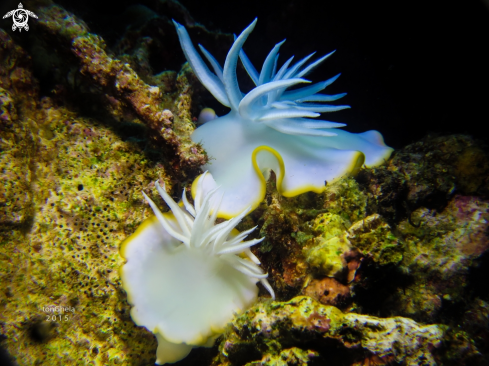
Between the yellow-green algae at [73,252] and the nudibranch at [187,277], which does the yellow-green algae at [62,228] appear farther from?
the nudibranch at [187,277]

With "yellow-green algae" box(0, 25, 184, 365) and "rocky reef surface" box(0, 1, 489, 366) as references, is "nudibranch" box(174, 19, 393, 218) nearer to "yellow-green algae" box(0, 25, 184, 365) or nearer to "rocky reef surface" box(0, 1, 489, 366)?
"rocky reef surface" box(0, 1, 489, 366)

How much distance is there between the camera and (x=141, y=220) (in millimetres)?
2008

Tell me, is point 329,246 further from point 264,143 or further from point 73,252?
point 73,252

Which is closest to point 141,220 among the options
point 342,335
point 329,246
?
point 329,246

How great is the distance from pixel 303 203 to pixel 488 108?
302cm

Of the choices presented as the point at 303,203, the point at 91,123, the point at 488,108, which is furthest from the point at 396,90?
the point at 91,123

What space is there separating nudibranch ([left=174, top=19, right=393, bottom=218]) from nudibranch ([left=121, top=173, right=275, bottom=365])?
0.26 meters

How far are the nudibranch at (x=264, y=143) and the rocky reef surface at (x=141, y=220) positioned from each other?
0.18 meters

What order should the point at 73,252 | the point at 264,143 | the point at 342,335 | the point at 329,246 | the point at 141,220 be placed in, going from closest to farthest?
the point at 342,335 → the point at 329,246 → the point at 73,252 → the point at 141,220 → the point at 264,143

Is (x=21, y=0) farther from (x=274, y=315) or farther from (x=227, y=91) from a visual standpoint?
(x=274, y=315)

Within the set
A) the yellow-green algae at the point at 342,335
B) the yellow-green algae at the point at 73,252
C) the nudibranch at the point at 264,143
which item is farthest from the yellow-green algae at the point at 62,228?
the yellow-green algae at the point at 342,335

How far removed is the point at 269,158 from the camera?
209cm

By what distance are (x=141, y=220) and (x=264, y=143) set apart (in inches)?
51.7

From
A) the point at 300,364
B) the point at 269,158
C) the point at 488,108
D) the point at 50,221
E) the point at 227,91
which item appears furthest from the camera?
the point at 488,108
